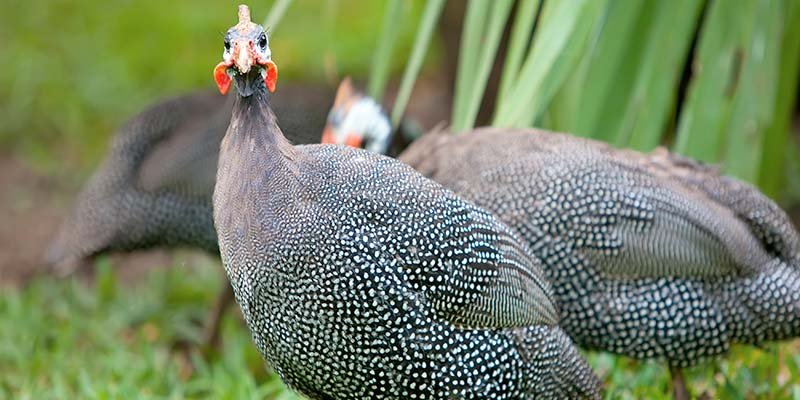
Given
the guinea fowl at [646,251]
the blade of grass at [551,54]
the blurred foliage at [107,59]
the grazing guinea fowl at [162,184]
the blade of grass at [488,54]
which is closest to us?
the blade of grass at [551,54]

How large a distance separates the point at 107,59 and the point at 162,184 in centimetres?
294

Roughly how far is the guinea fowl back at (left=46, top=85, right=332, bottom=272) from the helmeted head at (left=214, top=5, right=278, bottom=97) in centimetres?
192

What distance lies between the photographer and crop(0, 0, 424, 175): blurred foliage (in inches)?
288

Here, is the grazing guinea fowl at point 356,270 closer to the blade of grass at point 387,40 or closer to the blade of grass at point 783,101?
the blade of grass at point 387,40

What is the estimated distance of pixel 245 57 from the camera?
2977 millimetres

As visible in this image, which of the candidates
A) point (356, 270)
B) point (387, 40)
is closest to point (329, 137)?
point (387, 40)

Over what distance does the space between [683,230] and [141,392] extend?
186cm

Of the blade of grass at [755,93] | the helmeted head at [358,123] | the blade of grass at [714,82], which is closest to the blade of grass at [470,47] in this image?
the helmeted head at [358,123]

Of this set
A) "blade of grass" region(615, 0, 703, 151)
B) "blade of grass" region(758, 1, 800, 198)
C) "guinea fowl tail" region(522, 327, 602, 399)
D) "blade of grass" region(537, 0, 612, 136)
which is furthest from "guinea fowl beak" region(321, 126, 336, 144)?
"blade of grass" region(758, 1, 800, 198)

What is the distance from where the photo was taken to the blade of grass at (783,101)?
4.50 meters

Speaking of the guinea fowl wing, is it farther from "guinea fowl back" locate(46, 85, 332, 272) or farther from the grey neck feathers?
"guinea fowl back" locate(46, 85, 332, 272)

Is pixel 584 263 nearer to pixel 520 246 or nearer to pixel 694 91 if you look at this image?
pixel 520 246

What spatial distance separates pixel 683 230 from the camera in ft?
12.4

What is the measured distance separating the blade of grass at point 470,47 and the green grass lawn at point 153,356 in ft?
3.42
